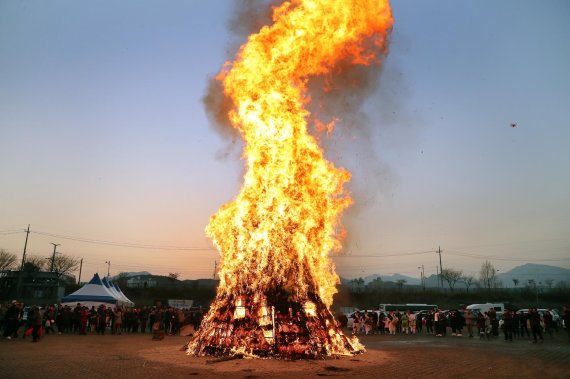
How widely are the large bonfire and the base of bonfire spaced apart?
75 mm

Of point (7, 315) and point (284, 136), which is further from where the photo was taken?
point (7, 315)

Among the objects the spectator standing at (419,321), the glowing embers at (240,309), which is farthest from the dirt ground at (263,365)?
the spectator standing at (419,321)

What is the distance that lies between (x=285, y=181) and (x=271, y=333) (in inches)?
245

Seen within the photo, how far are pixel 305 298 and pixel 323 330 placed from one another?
1.40 m

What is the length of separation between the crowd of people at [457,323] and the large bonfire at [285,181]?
1269cm

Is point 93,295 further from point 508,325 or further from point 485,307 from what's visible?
point 485,307

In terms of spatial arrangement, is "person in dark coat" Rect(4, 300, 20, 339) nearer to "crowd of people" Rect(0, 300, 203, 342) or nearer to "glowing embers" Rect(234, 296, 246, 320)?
"crowd of people" Rect(0, 300, 203, 342)

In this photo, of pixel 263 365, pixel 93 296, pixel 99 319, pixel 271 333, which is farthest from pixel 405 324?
pixel 93 296

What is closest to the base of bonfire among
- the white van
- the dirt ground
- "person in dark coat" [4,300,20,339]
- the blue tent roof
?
the dirt ground

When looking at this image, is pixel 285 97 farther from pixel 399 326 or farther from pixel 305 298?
pixel 399 326

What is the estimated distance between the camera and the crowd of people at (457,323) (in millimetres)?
24438

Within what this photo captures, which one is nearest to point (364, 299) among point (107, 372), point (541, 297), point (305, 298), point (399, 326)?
point (541, 297)

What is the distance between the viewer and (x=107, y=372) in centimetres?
1114

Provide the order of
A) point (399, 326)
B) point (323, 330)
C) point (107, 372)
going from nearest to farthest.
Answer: point (107, 372)
point (323, 330)
point (399, 326)
